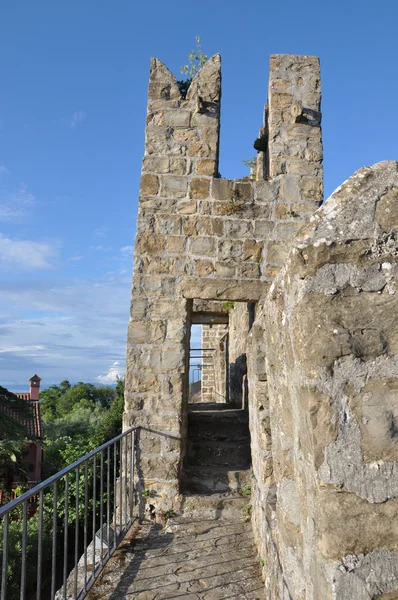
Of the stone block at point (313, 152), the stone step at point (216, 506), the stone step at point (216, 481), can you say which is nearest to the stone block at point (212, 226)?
the stone block at point (313, 152)

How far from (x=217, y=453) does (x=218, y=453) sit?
1 cm

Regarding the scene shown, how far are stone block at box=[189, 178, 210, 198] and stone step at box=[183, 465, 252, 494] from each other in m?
3.00

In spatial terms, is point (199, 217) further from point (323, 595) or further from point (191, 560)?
point (323, 595)

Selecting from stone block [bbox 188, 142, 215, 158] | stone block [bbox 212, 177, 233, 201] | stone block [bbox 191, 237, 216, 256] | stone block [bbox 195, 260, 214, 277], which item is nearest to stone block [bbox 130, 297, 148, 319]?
stone block [bbox 195, 260, 214, 277]

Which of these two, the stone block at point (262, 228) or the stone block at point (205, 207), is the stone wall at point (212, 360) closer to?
the stone block at point (262, 228)

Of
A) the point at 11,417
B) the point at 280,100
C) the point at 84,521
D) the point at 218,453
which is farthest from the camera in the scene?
the point at 11,417

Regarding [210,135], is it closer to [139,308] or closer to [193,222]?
[193,222]

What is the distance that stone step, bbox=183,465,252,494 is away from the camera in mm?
4719

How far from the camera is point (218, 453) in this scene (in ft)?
17.4

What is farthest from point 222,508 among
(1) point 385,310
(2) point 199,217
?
(1) point 385,310

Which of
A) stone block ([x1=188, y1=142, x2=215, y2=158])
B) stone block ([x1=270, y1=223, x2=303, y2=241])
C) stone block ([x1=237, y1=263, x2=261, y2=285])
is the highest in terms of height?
stone block ([x1=188, y1=142, x2=215, y2=158])

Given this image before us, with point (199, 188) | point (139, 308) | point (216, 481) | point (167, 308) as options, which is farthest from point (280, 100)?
point (216, 481)

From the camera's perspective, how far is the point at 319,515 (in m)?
1.35

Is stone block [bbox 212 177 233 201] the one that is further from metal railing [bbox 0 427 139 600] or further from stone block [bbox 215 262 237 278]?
metal railing [bbox 0 427 139 600]
